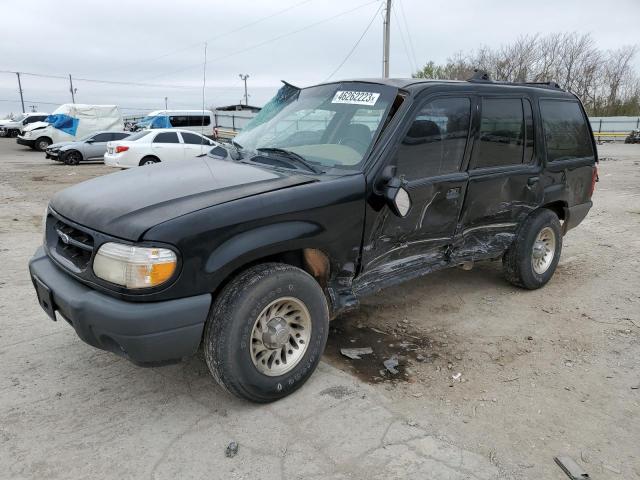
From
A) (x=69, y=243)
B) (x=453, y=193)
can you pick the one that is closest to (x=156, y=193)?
(x=69, y=243)

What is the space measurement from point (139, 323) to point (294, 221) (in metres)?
1.01

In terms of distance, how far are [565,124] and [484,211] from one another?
1540mm

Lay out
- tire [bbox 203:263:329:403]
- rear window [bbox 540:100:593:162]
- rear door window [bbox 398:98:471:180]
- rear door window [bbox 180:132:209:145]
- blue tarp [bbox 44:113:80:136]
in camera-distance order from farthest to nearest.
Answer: blue tarp [bbox 44:113:80:136], rear door window [bbox 180:132:209:145], rear window [bbox 540:100:593:162], rear door window [bbox 398:98:471:180], tire [bbox 203:263:329:403]

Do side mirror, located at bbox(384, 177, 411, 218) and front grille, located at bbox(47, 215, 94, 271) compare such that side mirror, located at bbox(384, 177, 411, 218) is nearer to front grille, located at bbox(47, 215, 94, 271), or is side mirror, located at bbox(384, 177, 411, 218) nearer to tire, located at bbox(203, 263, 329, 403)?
tire, located at bbox(203, 263, 329, 403)

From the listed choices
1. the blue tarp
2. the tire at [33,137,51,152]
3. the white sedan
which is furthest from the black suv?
→ the tire at [33,137,51,152]

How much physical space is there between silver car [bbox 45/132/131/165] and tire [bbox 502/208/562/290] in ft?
62.9

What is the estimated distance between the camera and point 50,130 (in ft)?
89.4

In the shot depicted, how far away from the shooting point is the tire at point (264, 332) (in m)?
2.73

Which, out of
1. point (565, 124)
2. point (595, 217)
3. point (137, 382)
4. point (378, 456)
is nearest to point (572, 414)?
point (378, 456)

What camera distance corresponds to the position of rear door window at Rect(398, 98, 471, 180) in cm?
347

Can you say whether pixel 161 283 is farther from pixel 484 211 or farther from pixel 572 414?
→ pixel 484 211

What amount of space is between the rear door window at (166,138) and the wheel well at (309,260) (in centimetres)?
1387

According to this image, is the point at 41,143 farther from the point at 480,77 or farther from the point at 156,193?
the point at 156,193

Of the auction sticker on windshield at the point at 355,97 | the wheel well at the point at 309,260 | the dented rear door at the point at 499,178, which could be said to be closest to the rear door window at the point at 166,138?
the auction sticker on windshield at the point at 355,97
